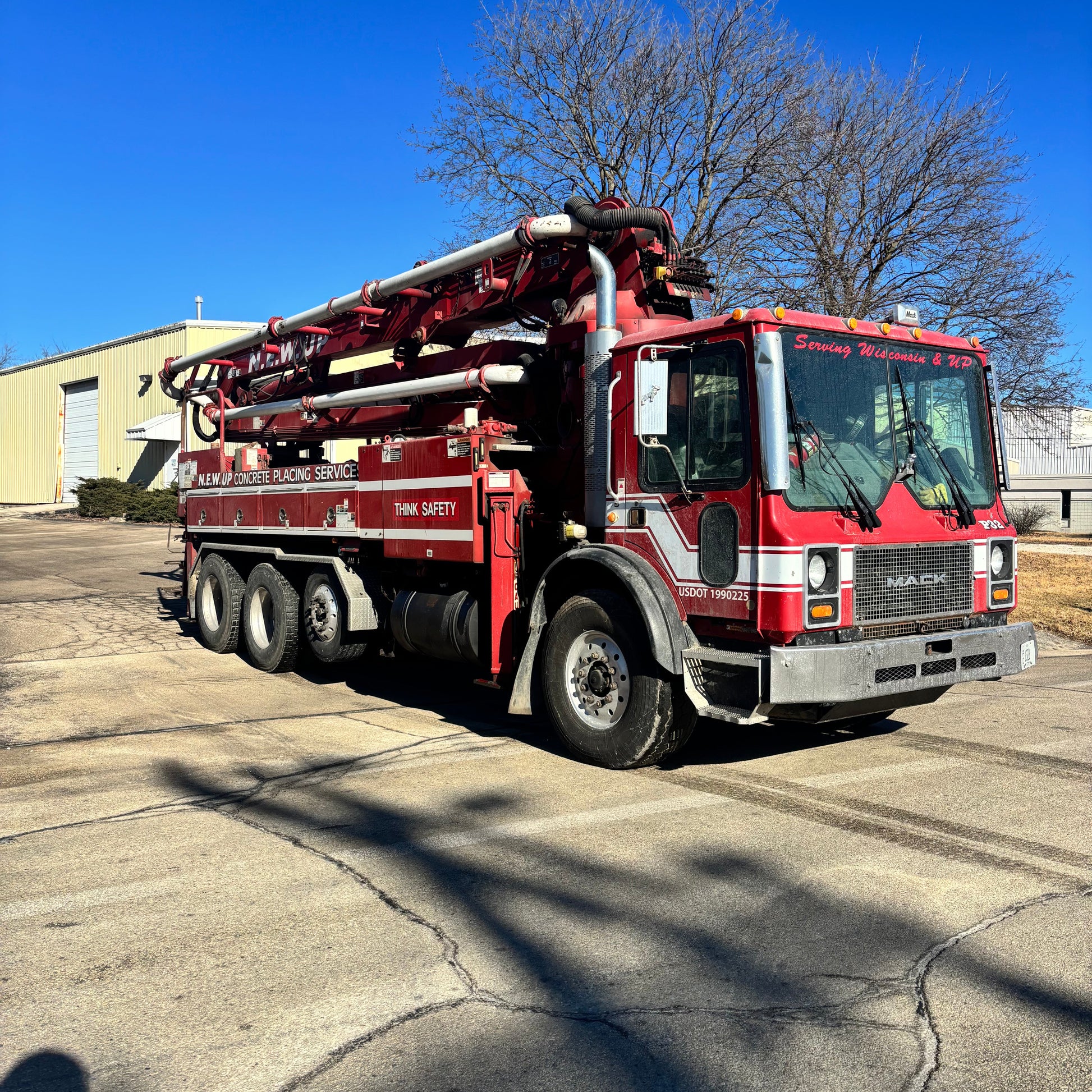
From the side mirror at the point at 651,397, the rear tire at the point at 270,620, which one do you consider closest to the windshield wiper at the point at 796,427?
the side mirror at the point at 651,397

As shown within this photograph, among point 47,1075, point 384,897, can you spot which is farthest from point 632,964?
point 47,1075

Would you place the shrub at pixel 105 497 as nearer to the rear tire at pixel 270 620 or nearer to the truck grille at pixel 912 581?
the rear tire at pixel 270 620

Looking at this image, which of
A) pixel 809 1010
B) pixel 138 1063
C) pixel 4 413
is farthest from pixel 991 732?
pixel 4 413

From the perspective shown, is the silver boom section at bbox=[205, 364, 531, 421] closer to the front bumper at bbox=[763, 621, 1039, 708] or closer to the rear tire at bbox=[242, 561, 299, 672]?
the rear tire at bbox=[242, 561, 299, 672]

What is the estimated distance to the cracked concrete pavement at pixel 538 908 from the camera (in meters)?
3.29

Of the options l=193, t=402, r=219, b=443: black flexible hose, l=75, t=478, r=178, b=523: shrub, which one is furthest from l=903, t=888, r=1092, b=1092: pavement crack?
l=75, t=478, r=178, b=523: shrub

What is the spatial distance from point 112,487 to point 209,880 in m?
32.3

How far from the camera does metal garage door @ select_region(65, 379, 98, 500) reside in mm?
41000

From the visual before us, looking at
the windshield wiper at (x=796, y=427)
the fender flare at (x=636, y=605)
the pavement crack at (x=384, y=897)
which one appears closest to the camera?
the pavement crack at (x=384, y=897)

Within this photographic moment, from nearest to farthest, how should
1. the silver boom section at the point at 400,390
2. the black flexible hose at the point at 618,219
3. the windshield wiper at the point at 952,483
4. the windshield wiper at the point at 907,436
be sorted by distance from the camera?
1. the windshield wiper at the point at 907,436
2. the windshield wiper at the point at 952,483
3. the black flexible hose at the point at 618,219
4. the silver boom section at the point at 400,390

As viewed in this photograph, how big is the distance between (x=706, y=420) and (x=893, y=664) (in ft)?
5.81

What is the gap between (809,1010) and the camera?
140 inches

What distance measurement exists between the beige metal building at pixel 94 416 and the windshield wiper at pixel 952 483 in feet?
99.4

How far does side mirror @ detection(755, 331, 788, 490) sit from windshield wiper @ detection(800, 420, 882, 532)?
0.24m
